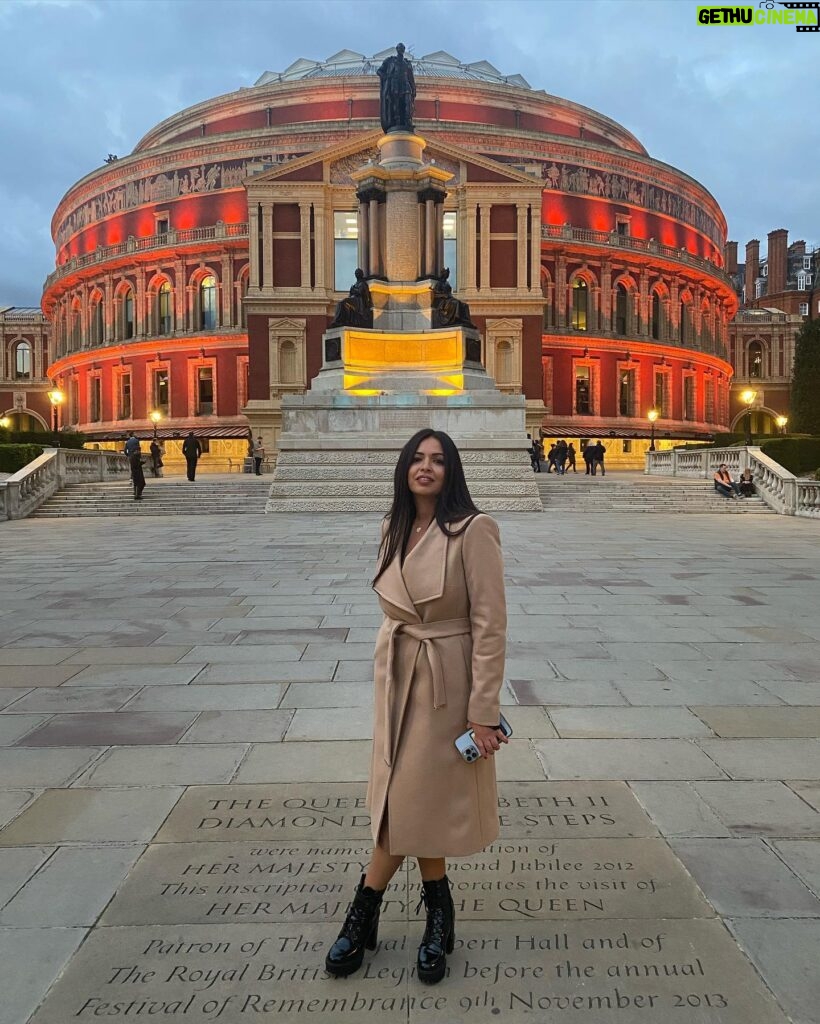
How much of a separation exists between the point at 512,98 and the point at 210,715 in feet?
219

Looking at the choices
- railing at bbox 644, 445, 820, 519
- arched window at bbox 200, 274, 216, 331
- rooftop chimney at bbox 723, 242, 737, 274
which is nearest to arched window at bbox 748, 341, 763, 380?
rooftop chimney at bbox 723, 242, 737, 274

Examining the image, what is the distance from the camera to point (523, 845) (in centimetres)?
391

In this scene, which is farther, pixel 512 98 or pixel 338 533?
pixel 512 98

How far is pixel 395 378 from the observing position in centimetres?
2778

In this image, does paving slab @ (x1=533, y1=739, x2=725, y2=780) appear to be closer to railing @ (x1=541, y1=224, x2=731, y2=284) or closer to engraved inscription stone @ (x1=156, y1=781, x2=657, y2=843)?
engraved inscription stone @ (x1=156, y1=781, x2=657, y2=843)

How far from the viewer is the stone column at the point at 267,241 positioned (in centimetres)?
5097

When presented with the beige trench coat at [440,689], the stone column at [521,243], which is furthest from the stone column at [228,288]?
the beige trench coat at [440,689]

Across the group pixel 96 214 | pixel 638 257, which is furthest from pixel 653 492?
pixel 96 214

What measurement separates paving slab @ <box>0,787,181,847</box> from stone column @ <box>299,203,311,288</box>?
162ft

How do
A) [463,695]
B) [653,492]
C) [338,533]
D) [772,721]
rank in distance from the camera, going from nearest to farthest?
[463,695] < [772,721] < [338,533] < [653,492]

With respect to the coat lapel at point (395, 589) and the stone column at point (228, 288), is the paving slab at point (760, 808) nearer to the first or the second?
the coat lapel at point (395, 589)

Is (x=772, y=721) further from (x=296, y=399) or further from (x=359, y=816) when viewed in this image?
(x=296, y=399)

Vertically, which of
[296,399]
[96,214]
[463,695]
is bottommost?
[463,695]

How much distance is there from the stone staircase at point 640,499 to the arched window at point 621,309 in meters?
36.0
